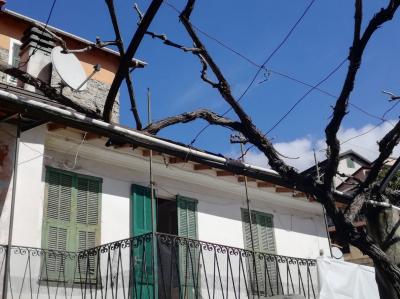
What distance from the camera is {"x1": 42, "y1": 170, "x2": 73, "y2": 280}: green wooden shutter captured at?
829 cm

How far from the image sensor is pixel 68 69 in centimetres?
830

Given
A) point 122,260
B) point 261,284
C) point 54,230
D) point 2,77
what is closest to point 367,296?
point 261,284

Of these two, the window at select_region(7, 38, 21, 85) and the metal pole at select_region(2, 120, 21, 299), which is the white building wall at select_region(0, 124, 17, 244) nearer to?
the metal pole at select_region(2, 120, 21, 299)

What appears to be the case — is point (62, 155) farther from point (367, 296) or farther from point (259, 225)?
point (367, 296)

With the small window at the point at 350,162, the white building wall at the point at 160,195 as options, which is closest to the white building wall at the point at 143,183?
the white building wall at the point at 160,195

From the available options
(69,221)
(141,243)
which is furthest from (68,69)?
(141,243)

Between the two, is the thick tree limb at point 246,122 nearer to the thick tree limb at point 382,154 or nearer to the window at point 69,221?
the thick tree limb at point 382,154

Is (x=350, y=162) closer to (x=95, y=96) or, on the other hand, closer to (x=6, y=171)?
(x=95, y=96)

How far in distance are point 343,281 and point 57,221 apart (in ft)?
18.5

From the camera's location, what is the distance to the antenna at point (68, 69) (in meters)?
8.03

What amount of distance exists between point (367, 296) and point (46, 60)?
8179 millimetres

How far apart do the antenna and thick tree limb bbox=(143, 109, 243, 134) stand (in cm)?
219

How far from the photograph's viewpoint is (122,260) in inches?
323

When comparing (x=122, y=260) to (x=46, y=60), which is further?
(x=46, y=60)
